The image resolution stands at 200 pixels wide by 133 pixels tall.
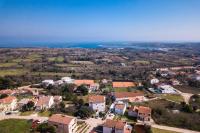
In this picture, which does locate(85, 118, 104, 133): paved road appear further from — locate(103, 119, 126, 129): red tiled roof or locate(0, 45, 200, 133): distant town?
locate(103, 119, 126, 129): red tiled roof

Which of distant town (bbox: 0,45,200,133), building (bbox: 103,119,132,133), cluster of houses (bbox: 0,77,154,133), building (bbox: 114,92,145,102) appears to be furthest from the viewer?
building (bbox: 114,92,145,102)

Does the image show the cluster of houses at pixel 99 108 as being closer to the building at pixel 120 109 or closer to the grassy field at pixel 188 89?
the building at pixel 120 109

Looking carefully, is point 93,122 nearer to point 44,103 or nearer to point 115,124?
point 115,124

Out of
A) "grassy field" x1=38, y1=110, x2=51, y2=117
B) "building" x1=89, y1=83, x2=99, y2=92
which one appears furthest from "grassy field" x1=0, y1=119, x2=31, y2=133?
"building" x1=89, y1=83, x2=99, y2=92

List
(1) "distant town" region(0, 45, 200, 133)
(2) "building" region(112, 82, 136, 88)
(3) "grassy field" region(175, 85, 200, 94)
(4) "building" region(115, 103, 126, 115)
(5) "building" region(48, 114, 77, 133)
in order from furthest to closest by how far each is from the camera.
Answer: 1. (2) "building" region(112, 82, 136, 88)
2. (3) "grassy field" region(175, 85, 200, 94)
3. (4) "building" region(115, 103, 126, 115)
4. (1) "distant town" region(0, 45, 200, 133)
5. (5) "building" region(48, 114, 77, 133)

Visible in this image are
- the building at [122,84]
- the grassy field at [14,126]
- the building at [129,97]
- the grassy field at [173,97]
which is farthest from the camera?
the building at [122,84]

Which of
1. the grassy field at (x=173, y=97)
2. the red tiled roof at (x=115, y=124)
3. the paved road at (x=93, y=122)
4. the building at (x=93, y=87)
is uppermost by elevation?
the red tiled roof at (x=115, y=124)

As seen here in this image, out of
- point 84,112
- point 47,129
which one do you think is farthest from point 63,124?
point 84,112

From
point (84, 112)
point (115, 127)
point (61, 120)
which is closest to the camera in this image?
point (115, 127)

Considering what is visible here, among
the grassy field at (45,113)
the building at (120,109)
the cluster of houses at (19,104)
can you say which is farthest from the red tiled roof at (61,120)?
the building at (120,109)
